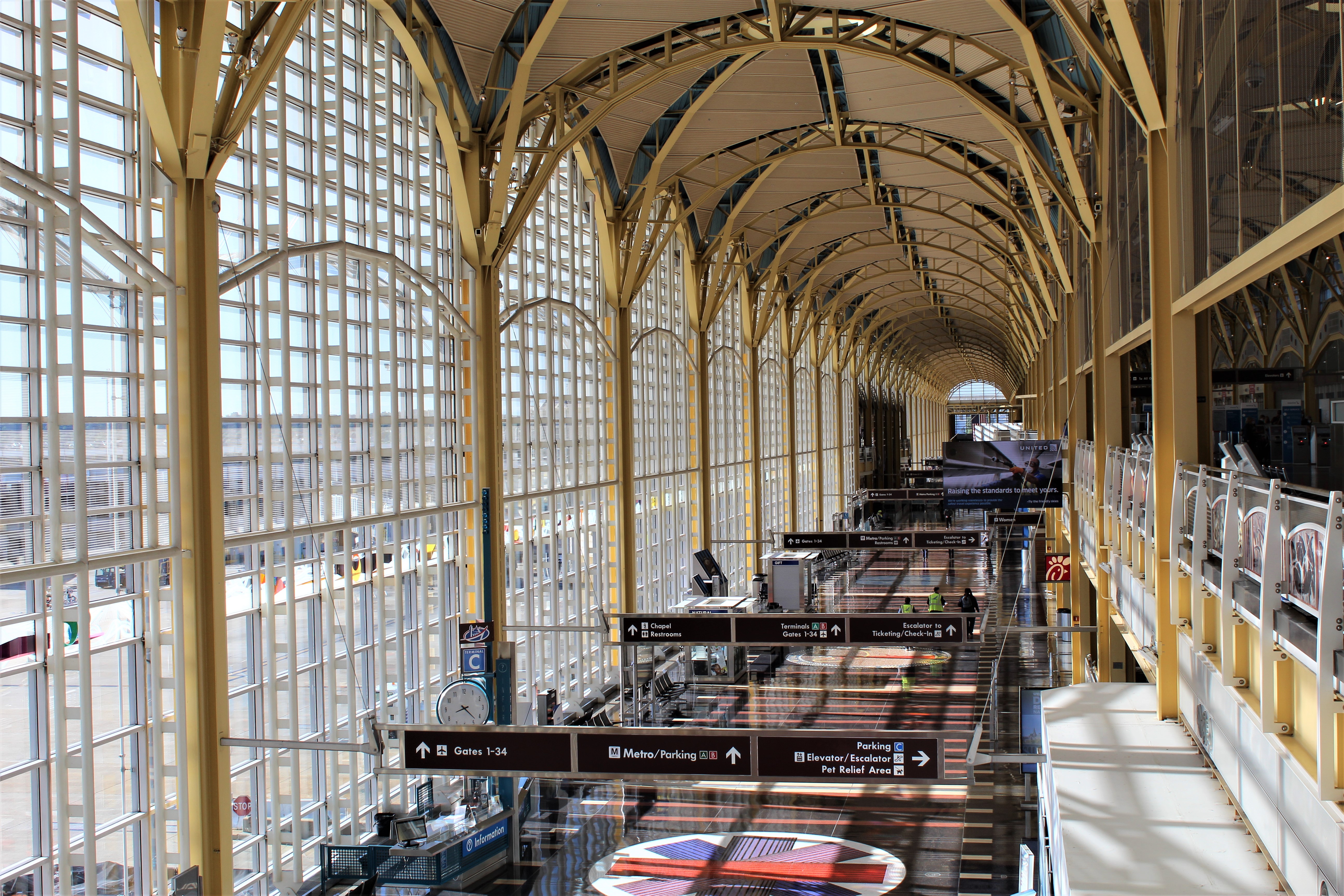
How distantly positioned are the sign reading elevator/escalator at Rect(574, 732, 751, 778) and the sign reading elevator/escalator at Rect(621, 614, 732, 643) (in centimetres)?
733

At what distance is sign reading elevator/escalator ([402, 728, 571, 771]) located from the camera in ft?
43.8

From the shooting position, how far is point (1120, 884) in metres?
8.08

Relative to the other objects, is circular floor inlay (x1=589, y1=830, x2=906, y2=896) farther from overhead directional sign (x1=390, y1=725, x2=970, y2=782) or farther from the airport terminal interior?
overhead directional sign (x1=390, y1=725, x2=970, y2=782)

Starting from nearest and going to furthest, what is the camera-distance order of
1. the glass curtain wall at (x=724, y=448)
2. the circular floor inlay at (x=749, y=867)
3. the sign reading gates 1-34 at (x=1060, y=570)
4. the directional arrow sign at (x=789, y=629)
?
1. the circular floor inlay at (x=749, y=867)
2. the directional arrow sign at (x=789, y=629)
3. the sign reading gates 1-34 at (x=1060, y=570)
4. the glass curtain wall at (x=724, y=448)

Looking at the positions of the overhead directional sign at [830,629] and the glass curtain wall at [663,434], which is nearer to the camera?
the overhead directional sign at [830,629]

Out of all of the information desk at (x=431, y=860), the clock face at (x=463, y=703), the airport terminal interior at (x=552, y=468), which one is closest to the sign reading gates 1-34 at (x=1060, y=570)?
the airport terminal interior at (x=552, y=468)

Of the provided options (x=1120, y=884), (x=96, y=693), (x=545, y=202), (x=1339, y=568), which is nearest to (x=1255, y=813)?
(x=1120, y=884)

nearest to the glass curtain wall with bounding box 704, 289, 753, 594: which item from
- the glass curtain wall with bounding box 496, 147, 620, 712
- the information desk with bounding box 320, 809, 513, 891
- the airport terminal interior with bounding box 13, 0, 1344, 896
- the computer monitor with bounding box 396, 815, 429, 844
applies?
the airport terminal interior with bounding box 13, 0, 1344, 896

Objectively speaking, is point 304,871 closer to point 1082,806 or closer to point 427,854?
point 427,854

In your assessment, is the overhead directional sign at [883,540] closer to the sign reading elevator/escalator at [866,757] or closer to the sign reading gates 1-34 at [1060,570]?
the sign reading gates 1-34 at [1060,570]

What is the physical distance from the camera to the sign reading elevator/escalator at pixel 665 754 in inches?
509

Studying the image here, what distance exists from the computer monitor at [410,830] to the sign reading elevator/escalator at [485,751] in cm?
514

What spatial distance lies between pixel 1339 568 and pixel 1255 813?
272cm

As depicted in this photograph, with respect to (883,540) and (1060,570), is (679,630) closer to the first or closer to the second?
(1060,570)
